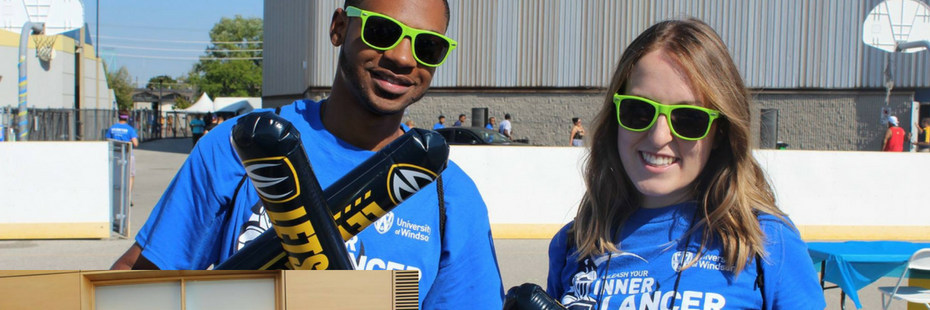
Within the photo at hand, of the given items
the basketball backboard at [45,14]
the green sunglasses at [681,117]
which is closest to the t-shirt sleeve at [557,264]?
the green sunglasses at [681,117]

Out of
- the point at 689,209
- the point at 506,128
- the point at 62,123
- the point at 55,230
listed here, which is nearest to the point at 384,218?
the point at 689,209

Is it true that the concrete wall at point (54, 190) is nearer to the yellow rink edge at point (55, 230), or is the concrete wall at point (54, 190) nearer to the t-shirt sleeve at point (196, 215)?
the yellow rink edge at point (55, 230)

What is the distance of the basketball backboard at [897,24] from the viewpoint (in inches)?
484

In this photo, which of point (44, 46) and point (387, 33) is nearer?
point (387, 33)

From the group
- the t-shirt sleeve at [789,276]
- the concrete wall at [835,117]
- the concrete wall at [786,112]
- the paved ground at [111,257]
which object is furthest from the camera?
the concrete wall at [786,112]

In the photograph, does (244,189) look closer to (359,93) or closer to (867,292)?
(359,93)

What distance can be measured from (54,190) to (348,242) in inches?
339

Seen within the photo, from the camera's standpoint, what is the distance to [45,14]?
460 inches

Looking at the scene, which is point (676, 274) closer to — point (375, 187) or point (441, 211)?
point (441, 211)

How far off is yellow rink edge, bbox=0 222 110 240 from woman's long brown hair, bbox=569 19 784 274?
27.3ft

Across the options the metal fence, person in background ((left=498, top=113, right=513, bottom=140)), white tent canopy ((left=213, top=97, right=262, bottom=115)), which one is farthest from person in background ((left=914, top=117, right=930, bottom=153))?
white tent canopy ((left=213, top=97, right=262, bottom=115))

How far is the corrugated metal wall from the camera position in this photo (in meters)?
21.5

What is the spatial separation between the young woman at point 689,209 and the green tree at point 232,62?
91782mm

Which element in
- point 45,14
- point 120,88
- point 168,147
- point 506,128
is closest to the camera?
point 45,14
